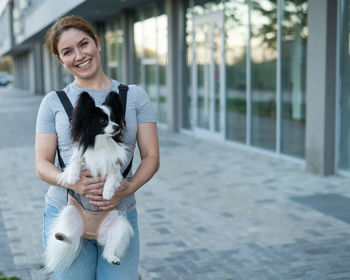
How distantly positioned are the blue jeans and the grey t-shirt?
A: 90mm

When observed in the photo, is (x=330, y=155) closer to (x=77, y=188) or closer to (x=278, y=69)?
(x=278, y=69)

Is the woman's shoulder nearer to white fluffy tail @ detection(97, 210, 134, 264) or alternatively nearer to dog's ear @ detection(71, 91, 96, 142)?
dog's ear @ detection(71, 91, 96, 142)

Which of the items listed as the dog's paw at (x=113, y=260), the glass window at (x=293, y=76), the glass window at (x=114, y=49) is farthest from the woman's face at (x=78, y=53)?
the glass window at (x=114, y=49)

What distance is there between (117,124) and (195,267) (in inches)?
110

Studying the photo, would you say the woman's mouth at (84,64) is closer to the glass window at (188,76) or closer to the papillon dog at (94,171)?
the papillon dog at (94,171)

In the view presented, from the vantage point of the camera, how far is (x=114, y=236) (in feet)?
7.54

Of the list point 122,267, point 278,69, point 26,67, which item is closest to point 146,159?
point 122,267

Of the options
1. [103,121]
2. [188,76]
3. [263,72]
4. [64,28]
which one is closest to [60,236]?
[103,121]

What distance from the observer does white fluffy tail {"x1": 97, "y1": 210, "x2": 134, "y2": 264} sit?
2.30 meters

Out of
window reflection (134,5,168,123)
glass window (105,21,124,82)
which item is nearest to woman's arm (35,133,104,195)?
window reflection (134,5,168,123)

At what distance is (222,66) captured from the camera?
40.7ft

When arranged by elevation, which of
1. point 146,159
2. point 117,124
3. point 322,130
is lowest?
point 322,130

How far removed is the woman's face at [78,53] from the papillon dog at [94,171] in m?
0.25

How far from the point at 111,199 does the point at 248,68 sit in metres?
9.37
